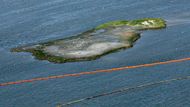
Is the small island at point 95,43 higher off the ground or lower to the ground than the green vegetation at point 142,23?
lower

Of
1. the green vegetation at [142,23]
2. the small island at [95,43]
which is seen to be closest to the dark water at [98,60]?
the small island at [95,43]

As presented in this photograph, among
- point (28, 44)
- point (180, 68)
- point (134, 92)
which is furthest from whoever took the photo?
point (28, 44)

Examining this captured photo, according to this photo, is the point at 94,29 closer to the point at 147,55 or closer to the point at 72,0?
the point at 147,55

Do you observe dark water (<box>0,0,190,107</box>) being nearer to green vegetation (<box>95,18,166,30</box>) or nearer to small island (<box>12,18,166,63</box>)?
small island (<box>12,18,166,63</box>)

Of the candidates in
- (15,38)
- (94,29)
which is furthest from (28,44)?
(94,29)

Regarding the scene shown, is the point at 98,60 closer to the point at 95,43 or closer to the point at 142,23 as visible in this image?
the point at 95,43

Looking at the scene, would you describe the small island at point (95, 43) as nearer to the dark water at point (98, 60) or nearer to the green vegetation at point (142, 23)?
the green vegetation at point (142, 23)

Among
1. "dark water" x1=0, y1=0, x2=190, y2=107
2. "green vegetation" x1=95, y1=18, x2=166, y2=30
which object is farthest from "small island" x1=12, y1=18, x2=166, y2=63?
"dark water" x1=0, y1=0, x2=190, y2=107

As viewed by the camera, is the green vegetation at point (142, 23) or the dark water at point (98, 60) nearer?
the dark water at point (98, 60)
